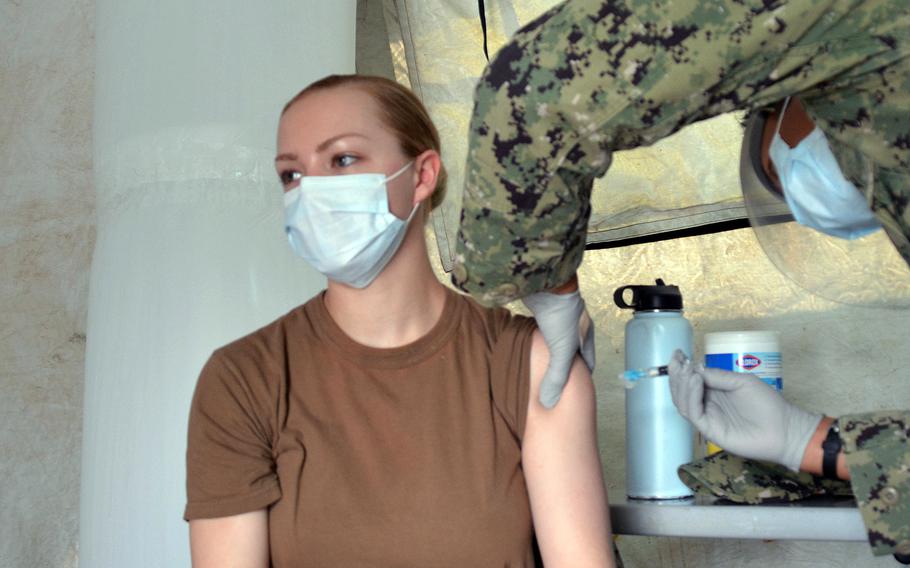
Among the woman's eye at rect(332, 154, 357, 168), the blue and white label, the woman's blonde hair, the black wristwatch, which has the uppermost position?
the woman's blonde hair

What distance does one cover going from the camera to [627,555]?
198cm

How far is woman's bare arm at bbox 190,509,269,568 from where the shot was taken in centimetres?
126

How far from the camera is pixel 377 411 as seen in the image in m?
1.31

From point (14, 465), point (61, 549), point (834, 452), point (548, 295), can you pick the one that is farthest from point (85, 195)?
point (834, 452)

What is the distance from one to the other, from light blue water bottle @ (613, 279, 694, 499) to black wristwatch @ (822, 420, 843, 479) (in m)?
0.34

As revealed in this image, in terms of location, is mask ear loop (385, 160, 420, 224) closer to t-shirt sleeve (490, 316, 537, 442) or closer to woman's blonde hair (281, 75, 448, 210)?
woman's blonde hair (281, 75, 448, 210)

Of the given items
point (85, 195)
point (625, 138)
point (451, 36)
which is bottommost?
point (625, 138)

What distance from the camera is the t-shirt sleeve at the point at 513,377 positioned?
51.1 inches

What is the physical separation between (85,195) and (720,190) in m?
1.43

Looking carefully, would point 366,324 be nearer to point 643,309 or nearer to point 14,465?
point 643,309

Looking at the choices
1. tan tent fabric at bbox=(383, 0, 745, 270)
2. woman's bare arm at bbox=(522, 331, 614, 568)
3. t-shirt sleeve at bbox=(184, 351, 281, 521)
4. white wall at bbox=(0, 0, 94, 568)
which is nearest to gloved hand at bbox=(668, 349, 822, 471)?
woman's bare arm at bbox=(522, 331, 614, 568)

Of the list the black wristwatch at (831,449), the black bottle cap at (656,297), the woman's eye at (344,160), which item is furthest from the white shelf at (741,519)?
the woman's eye at (344,160)

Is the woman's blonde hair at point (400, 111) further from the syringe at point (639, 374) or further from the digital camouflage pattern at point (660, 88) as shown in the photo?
the digital camouflage pattern at point (660, 88)

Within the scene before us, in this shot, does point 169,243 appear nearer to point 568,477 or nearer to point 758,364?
point 568,477
